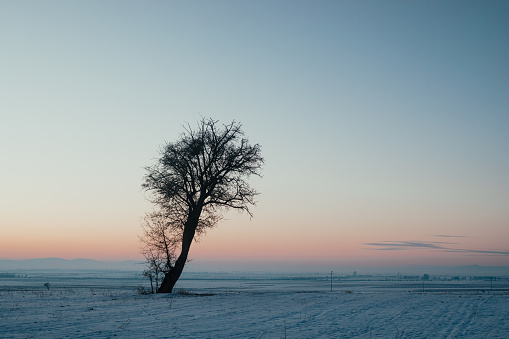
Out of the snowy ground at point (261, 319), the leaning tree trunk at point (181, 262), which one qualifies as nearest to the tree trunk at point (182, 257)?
the leaning tree trunk at point (181, 262)

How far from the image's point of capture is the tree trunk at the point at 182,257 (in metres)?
27.2

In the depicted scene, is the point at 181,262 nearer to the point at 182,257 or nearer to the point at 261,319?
the point at 182,257

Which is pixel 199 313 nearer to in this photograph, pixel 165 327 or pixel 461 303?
pixel 165 327

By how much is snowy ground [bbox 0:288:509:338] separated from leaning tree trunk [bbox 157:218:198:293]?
627cm

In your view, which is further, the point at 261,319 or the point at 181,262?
the point at 181,262

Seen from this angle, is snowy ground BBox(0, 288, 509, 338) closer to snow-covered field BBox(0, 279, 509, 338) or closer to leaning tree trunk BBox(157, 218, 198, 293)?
snow-covered field BBox(0, 279, 509, 338)

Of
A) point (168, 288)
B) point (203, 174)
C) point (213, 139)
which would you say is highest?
point (213, 139)

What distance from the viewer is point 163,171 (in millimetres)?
27781

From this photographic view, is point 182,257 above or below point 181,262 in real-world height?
above

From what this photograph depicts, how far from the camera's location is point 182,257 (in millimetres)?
27391

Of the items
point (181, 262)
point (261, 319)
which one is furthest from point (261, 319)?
point (181, 262)

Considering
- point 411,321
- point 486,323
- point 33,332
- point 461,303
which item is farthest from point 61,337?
point 461,303

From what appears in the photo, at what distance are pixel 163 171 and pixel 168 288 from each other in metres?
7.82

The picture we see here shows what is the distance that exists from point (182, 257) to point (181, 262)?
33 centimetres
